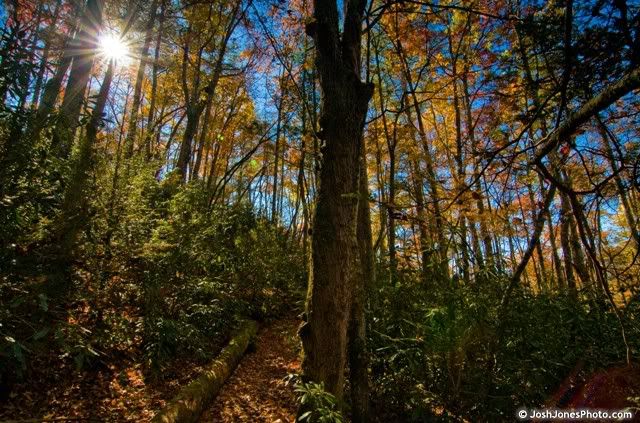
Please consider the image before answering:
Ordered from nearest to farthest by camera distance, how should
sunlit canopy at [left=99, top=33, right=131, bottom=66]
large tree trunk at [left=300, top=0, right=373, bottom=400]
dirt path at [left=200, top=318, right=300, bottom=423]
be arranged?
1. large tree trunk at [left=300, top=0, right=373, bottom=400]
2. dirt path at [left=200, top=318, right=300, bottom=423]
3. sunlit canopy at [left=99, top=33, right=131, bottom=66]

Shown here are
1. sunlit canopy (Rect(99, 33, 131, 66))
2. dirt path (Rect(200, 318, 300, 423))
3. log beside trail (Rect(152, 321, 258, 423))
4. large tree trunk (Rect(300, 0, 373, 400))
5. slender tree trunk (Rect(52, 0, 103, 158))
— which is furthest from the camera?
sunlit canopy (Rect(99, 33, 131, 66))

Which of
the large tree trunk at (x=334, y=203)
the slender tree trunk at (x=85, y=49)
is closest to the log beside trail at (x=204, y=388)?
the large tree trunk at (x=334, y=203)

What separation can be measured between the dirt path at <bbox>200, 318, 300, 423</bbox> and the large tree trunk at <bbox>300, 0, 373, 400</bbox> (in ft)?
1.98

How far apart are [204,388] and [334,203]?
2.60 meters

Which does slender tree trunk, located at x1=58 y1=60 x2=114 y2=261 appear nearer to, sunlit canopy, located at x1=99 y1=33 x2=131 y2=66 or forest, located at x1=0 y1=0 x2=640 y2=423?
forest, located at x1=0 y1=0 x2=640 y2=423

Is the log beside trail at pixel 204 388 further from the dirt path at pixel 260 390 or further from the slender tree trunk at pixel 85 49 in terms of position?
the slender tree trunk at pixel 85 49

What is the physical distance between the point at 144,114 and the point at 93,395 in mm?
14123

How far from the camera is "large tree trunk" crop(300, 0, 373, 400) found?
2680 millimetres

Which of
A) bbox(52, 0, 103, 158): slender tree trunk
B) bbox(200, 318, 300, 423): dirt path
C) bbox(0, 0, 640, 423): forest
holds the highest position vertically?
bbox(52, 0, 103, 158): slender tree trunk

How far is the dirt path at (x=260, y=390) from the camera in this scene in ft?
12.5

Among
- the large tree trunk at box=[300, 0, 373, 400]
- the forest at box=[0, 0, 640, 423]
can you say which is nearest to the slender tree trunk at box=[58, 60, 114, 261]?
the forest at box=[0, 0, 640, 423]

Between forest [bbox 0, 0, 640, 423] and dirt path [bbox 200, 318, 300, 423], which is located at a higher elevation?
forest [bbox 0, 0, 640, 423]

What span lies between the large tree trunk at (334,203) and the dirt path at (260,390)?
1.98 feet

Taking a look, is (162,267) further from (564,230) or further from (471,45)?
(471,45)
